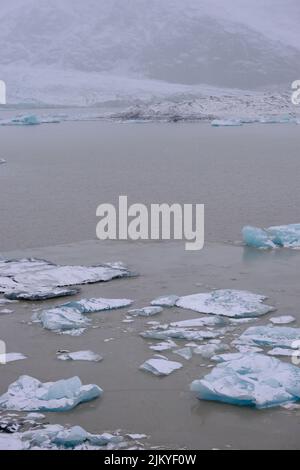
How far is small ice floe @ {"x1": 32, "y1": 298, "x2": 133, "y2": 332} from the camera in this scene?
211 inches

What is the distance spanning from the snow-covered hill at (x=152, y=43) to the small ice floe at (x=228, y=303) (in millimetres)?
48604

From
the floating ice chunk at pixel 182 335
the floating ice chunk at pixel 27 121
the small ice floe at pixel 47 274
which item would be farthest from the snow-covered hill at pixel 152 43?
the floating ice chunk at pixel 182 335

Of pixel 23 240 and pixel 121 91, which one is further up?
pixel 121 91

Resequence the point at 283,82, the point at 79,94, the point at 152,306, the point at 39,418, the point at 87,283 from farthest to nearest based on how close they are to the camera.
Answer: the point at 283,82 < the point at 79,94 < the point at 87,283 < the point at 152,306 < the point at 39,418

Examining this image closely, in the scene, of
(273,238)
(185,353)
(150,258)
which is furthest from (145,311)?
(273,238)

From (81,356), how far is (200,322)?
96 centimetres

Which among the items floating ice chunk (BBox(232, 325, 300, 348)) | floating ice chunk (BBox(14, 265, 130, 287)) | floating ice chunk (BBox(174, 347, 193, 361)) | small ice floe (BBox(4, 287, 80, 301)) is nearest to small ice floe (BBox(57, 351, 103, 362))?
floating ice chunk (BBox(174, 347, 193, 361))

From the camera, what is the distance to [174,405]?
13.5 ft

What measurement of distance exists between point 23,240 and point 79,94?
3663 centimetres

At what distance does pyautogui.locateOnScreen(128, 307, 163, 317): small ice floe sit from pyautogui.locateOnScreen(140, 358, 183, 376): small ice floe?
900 millimetres

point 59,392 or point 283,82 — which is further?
point 283,82

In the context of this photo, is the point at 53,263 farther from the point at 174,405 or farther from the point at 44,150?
the point at 44,150

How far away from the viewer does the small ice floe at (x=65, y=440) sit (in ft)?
11.9

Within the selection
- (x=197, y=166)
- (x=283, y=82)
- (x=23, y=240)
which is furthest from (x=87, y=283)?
(x=283, y=82)
